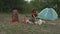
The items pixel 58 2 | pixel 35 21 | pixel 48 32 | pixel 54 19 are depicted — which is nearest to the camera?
pixel 48 32

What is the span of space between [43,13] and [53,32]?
16.0 ft

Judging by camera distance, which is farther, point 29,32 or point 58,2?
point 58,2

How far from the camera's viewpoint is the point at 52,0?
18.0m

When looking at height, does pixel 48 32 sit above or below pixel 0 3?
below

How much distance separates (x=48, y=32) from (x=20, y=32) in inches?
52.7

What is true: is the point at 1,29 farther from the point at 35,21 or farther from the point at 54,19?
the point at 54,19

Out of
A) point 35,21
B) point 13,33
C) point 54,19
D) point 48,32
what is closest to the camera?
point 13,33

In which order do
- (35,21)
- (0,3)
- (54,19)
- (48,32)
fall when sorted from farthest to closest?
(0,3)
(54,19)
(35,21)
(48,32)

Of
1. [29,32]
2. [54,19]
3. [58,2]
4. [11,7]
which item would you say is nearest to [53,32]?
[29,32]

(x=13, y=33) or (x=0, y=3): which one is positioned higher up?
(x=0, y=3)

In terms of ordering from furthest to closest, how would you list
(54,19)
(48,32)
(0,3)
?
(0,3), (54,19), (48,32)

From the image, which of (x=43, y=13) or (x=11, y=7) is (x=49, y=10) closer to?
(x=43, y=13)

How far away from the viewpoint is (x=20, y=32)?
9289mm

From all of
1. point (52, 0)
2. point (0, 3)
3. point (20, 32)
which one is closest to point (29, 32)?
point (20, 32)
